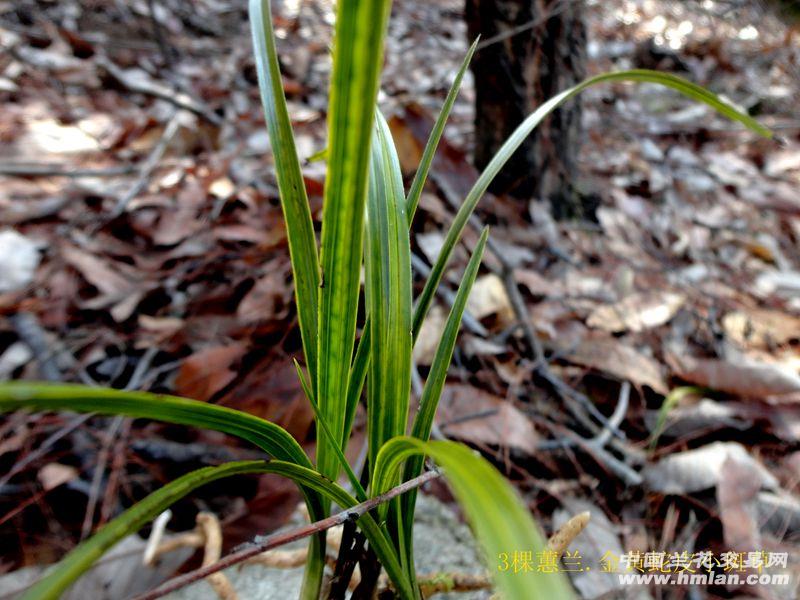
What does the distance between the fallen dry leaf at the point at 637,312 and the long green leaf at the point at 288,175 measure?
2.81ft

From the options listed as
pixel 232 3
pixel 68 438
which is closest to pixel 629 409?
pixel 68 438

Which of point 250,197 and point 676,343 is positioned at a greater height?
point 250,197

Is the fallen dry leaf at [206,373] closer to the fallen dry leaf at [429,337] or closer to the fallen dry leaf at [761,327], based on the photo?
the fallen dry leaf at [429,337]

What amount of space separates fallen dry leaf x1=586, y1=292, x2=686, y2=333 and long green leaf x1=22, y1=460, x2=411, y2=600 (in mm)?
856

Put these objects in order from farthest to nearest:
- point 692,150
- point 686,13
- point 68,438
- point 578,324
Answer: point 686,13 → point 692,150 → point 578,324 → point 68,438

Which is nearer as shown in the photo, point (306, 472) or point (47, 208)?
point (306, 472)

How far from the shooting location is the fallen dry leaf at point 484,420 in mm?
871

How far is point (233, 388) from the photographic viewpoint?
2.96 ft

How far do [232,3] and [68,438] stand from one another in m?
2.71

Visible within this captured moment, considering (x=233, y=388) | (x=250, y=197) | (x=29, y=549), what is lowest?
(x=29, y=549)

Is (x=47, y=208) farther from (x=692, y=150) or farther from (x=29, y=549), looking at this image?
(x=692, y=150)

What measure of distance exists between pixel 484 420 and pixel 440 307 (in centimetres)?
27

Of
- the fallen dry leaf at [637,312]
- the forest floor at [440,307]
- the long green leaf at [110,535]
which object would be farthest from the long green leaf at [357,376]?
the fallen dry leaf at [637,312]

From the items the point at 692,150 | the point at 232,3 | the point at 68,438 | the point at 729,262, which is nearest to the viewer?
the point at 68,438
